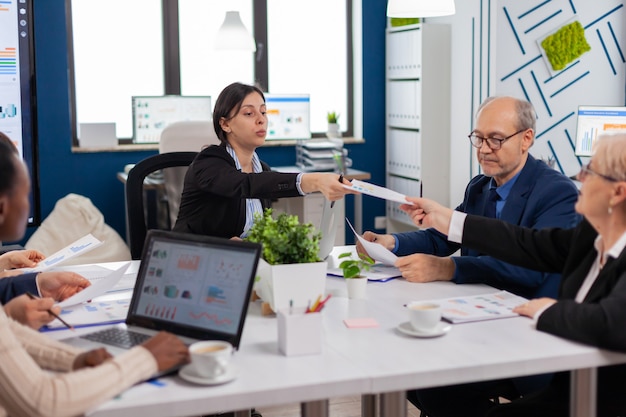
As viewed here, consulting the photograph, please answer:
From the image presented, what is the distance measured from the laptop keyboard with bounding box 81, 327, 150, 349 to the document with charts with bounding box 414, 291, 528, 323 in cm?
71

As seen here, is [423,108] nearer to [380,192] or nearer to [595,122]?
[595,122]

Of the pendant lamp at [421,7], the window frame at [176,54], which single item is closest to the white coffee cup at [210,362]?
the pendant lamp at [421,7]

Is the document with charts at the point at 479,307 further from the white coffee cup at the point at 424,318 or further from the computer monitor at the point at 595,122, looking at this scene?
the computer monitor at the point at 595,122

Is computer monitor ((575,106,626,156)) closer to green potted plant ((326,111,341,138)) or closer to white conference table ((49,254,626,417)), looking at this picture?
green potted plant ((326,111,341,138))

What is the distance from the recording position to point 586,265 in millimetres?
1958

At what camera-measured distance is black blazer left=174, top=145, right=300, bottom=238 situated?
9.37ft

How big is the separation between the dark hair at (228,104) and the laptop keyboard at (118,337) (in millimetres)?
1393

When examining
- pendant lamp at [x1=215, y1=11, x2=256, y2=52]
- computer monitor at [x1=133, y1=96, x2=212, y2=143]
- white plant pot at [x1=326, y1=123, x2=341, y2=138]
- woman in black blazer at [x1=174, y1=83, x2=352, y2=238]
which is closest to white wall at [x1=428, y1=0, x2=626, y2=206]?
white plant pot at [x1=326, y1=123, x2=341, y2=138]

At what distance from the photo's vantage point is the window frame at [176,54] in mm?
5751

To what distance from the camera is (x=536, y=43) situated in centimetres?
569

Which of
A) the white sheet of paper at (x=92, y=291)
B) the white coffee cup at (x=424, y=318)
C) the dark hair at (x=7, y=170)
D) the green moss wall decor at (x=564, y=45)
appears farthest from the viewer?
the green moss wall decor at (x=564, y=45)

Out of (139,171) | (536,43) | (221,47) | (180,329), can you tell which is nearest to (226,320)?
(180,329)

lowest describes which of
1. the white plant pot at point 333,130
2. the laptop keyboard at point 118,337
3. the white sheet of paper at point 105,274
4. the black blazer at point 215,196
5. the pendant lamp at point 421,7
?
the laptop keyboard at point 118,337

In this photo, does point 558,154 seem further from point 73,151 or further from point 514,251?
point 514,251
